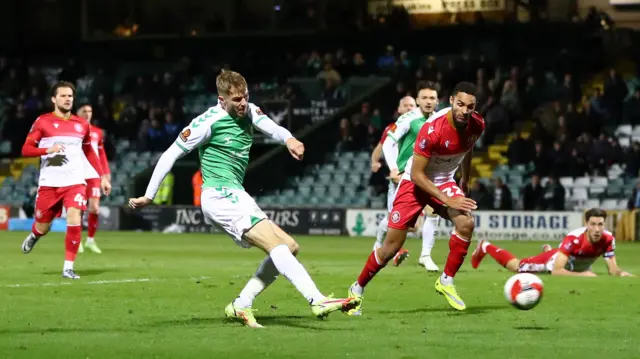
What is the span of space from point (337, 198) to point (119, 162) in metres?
8.23

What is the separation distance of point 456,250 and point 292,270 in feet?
8.11

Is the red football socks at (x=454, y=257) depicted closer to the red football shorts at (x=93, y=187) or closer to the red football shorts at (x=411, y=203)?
the red football shorts at (x=411, y=203)

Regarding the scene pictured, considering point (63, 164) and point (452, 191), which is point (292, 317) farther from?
point (63, 164)

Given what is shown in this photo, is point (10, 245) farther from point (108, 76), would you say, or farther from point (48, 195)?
point (108, 76)

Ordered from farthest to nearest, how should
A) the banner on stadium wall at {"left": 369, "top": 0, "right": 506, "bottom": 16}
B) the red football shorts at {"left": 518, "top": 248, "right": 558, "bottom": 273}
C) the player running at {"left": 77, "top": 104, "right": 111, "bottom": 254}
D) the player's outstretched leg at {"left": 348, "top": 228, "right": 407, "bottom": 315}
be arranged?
1. the banner on stadium wall at {"left": 369, "top": 0, "right": 506, "bottom": 16}
2. the player running at {"left": 77, "top": 104, "right": 111, "bottom": 254}
3. the red football shorts at {"left": 518, "top": 248, "right": 558, "bottom": 273}
4. the player's outstretched leg at {"left": 348, "top": 228, "right": 407, "bottom": 315}

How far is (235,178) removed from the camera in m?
10.2

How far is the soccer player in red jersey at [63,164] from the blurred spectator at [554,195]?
1544 centimetres

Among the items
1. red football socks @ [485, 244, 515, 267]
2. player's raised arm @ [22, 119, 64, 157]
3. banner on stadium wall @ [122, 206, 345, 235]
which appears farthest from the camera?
banner on stadium wall @ [122, 206, 345, 235]

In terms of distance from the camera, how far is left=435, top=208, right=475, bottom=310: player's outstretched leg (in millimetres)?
11328

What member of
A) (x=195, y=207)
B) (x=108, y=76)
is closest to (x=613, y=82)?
(x=195, y=207)

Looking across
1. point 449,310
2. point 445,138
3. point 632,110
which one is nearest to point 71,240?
point 449,310

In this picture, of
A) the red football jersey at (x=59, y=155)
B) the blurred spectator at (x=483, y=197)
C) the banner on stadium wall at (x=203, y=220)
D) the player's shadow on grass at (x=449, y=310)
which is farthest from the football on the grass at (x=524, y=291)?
the banner on stadium wall at (x=203, y=220)

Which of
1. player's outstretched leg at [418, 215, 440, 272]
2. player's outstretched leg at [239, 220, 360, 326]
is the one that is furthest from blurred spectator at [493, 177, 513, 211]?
player's outstretched leg at [239, 220, 360, 326]

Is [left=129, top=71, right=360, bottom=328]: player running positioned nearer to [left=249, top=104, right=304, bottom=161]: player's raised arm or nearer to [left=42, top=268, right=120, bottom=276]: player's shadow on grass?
[left=249, top=104, right=304, bottom=161]: player's raised arm
